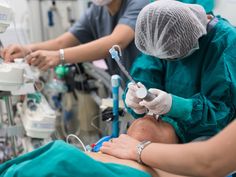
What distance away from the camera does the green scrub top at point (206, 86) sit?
127 centimetres

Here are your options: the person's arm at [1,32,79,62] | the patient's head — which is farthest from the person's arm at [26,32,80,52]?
the patient's head

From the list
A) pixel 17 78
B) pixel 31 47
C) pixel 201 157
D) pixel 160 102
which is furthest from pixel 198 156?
pixel 31 47

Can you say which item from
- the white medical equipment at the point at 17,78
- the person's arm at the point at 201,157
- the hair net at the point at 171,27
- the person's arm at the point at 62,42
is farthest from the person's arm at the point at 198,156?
the person's arm at the point at 62,42

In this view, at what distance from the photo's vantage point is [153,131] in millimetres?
1299

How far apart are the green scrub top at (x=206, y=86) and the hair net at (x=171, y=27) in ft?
0.28

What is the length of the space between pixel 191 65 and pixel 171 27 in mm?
233

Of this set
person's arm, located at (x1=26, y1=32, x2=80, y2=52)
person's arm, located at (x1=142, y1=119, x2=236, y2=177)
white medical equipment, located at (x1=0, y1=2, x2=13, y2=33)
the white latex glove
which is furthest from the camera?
person's arm, located at (x1=26, y1=32, x2=80, y2=52)

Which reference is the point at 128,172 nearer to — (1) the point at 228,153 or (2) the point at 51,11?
(1) the point at 228,153

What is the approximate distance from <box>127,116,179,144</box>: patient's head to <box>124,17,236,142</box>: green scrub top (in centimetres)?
4

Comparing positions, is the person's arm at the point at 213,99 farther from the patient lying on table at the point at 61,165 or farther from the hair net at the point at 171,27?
the patient lying on table at the point at 61,165

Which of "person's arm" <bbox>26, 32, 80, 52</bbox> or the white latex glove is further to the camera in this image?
"person's arm" <bbox>26, 32, 80, 52</bbox>

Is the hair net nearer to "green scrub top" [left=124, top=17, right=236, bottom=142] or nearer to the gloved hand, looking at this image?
"green scrub top" [left=124, top=17, right=236, bottom=142]

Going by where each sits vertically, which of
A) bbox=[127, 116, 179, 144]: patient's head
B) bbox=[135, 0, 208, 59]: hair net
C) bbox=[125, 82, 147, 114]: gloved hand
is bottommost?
bbox=[127, 116, 179, 144]: patient's head

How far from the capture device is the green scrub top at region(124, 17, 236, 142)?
1.27 metres
